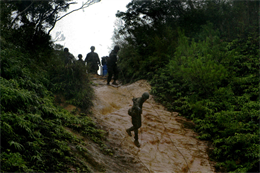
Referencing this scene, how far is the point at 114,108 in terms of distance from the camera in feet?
28.7

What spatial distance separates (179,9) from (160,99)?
6366 millimetres

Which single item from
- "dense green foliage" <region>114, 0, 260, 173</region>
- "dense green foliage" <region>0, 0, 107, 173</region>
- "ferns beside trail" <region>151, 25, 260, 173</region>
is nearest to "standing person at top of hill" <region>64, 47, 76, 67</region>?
"dense green foliage" <region>0, 0, 107, 173</region>

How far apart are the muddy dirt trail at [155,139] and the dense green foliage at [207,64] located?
1.61ft

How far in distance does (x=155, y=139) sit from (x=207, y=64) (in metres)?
3.27

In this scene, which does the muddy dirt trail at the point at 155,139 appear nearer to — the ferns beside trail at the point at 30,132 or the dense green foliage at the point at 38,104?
the dense green foliage at the point at 38,104

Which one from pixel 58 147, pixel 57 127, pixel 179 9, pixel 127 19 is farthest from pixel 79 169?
pixel 179 9

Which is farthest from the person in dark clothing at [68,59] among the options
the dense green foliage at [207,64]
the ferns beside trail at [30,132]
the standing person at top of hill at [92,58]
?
the dense green foliage at [207,64]

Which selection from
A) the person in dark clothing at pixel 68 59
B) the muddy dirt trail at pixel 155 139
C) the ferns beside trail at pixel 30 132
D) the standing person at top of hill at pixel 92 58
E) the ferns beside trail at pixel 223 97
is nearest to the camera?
the ferns beside trail at pixel 30 132

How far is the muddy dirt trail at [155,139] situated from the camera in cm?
579

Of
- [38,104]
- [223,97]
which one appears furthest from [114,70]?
[38,104]

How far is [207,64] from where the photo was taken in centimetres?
782

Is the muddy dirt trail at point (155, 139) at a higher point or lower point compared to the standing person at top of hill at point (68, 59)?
lower

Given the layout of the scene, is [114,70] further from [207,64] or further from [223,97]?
[223,97]

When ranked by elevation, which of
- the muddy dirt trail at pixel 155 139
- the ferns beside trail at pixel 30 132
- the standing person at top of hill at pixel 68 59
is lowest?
the muddy dirt trail at pixel 155 139
